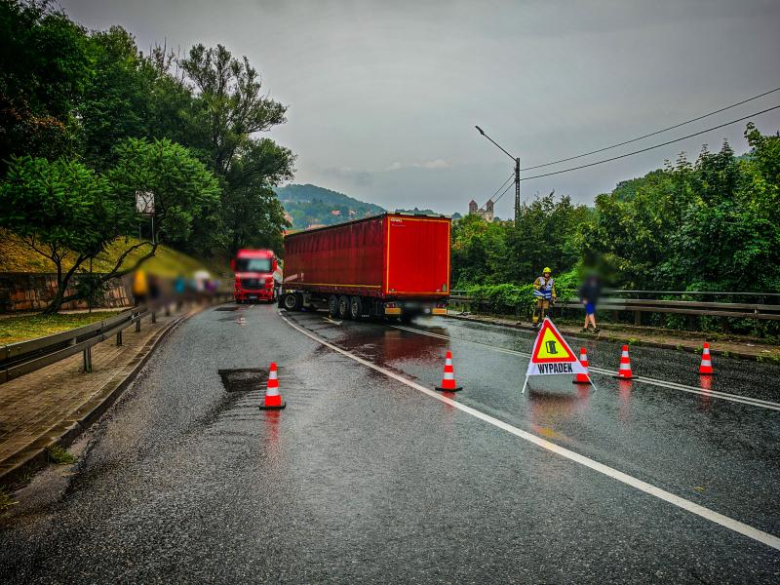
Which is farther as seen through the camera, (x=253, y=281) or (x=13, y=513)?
(x=253, y=281)

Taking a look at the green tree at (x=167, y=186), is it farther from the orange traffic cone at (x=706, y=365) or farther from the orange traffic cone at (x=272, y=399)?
the orange traffic cone at (x=706, y=365)

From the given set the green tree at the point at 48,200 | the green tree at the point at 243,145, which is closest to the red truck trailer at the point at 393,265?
the green tree at the point at 48,200

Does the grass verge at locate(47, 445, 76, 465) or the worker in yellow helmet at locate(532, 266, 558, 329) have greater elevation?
the worker in yellow helmet at locate(532, 266, 558, 329)

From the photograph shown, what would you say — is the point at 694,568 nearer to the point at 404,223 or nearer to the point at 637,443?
the point at 637,443

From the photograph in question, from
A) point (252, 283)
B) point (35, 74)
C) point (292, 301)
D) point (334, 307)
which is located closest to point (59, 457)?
point (252, 283)

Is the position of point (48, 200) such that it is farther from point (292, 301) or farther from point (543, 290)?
point (543, 290)

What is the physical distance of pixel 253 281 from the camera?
5.11 metres

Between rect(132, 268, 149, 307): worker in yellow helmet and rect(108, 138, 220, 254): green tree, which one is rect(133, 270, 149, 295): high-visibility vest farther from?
rect(108, 138, 220, 254): green tree

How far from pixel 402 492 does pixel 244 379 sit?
5879 mm

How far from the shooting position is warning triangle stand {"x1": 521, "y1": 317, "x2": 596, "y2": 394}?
29.5 ft

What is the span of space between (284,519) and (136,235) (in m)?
2.12

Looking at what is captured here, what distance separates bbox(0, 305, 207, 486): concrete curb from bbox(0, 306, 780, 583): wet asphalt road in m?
0.23

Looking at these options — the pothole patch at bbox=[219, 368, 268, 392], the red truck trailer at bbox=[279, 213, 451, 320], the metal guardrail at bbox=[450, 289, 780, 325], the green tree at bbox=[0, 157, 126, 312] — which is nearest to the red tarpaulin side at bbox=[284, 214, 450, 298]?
the red truck trailer at bbox=[279, 213, 451, 320]

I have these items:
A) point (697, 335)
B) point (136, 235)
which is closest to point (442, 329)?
point (697, 335)
